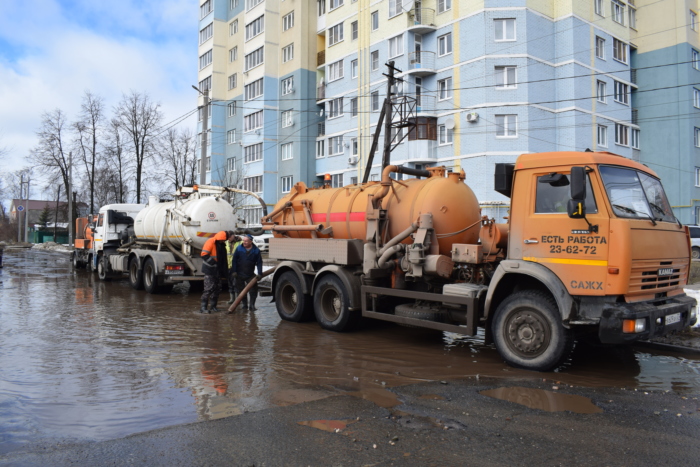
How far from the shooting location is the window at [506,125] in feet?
98.1

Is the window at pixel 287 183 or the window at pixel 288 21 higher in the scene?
the window at pixel 288 21

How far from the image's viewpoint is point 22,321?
10875mm

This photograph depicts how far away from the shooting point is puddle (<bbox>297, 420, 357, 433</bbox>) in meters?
4.90

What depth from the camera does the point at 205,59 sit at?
52.6 metres

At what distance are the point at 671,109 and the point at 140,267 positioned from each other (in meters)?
34.3

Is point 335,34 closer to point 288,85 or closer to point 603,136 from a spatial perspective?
point 288,85

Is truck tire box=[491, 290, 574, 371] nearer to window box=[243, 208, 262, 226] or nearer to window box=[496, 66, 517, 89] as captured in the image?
window box=[496, 66, 517, 89]

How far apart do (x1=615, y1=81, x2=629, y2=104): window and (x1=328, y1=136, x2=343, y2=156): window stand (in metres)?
17.9

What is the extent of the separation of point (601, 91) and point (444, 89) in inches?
366

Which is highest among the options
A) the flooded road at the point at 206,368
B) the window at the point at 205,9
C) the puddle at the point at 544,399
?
the window at the point at 205,9

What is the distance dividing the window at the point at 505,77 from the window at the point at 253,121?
69.1 ft

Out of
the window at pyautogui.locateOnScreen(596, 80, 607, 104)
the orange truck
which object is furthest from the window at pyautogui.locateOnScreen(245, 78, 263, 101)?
the orange truck

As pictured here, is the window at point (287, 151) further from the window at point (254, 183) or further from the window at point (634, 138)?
the window at point (634, 138)

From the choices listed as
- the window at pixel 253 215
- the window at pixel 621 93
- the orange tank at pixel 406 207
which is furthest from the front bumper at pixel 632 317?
the window at pixel 253 215
